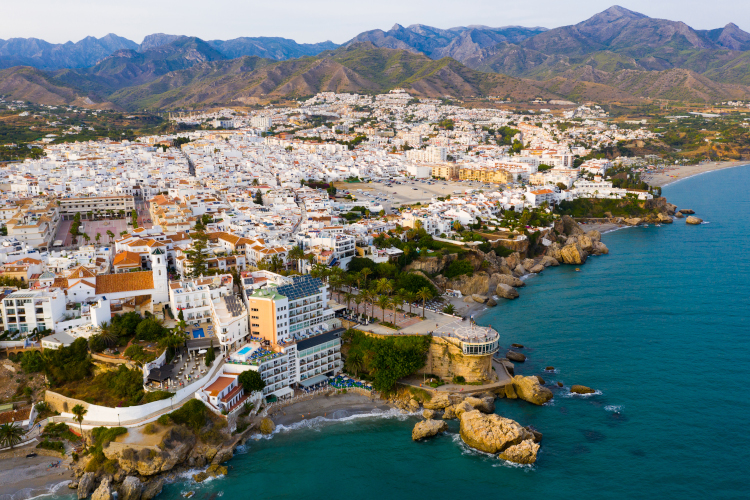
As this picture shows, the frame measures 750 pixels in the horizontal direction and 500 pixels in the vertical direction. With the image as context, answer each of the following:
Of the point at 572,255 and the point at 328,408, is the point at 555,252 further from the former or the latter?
the point at 328,408

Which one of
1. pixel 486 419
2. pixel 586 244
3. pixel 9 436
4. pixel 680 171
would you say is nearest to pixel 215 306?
pixel 9 436

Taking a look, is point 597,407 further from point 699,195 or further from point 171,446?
point 699,195

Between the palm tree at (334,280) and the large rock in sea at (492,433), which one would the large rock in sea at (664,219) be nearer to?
the palm tree at (334,280)

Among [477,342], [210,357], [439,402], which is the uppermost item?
[477,342]

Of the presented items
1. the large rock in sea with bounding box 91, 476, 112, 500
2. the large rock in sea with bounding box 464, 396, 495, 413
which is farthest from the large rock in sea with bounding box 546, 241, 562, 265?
the large rock in sea with bounding box 91, 476, 112, 500

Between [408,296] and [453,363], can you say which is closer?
[453,363]

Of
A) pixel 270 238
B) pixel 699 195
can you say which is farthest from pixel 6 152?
pixel 699 195

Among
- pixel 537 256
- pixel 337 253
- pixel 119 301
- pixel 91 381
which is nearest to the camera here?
pixel 91 381
